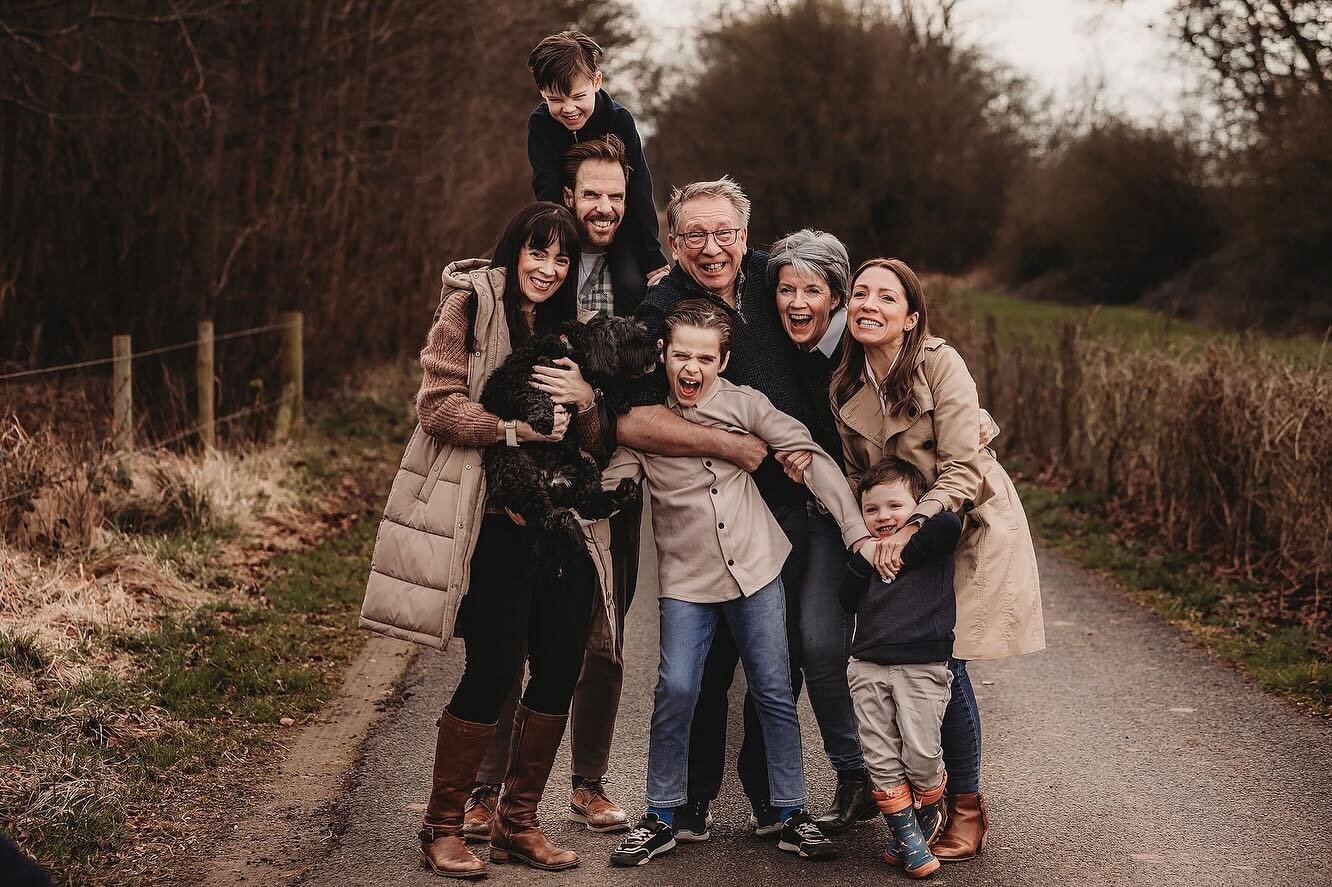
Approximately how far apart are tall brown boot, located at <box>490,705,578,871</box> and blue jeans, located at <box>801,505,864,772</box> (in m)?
0.86

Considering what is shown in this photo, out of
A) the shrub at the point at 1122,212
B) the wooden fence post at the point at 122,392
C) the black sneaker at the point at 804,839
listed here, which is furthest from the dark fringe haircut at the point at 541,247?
the shrub at the point at 1122,212

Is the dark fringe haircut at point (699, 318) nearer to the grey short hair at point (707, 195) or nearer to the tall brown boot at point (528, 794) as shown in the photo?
the grey short hair at point (707, 195)

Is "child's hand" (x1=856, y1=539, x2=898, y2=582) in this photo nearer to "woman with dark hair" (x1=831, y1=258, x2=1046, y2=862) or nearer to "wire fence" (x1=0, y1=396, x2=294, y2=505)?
"woman with dark hair" (x1=831, y1=258, x2=1046, y2=862)

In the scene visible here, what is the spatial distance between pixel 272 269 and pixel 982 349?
7402mm

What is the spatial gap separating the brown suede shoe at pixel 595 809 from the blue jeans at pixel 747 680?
1.08 feet

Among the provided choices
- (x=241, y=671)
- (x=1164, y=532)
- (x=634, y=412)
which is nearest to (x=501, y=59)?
(x=1164, y=532)

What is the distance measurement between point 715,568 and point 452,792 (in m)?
1.10

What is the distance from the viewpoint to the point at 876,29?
36.2m

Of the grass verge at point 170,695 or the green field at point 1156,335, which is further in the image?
the green field at point 1156,335

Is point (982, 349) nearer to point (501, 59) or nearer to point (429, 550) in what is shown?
point (501, 59)

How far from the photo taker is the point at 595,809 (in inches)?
194

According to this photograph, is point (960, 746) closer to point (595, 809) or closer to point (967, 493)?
point (967, 493)

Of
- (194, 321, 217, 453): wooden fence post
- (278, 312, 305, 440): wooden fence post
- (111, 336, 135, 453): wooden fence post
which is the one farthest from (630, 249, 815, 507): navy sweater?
(278, 312, 305, 440): wooden fence post

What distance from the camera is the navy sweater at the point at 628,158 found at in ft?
17.2
